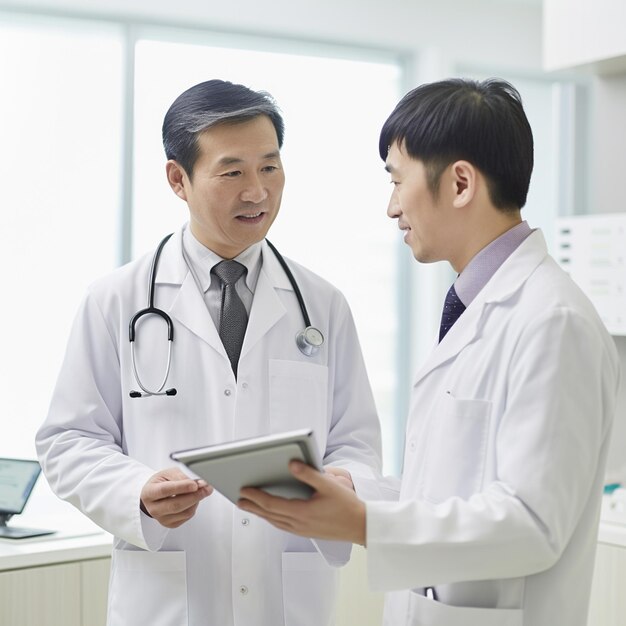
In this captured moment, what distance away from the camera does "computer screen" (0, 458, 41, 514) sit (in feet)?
8.21

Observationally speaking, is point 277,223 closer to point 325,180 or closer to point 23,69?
point 325,180

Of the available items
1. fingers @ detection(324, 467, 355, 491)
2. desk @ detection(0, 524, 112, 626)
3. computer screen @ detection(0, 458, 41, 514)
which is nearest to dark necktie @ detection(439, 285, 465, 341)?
fingers @ detection(324, 467, 355, 491)

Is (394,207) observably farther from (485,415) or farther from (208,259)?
(208,259)

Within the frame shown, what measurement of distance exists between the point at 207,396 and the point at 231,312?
0.18 meters

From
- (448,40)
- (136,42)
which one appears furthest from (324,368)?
(448,40)

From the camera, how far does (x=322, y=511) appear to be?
44.4 inches

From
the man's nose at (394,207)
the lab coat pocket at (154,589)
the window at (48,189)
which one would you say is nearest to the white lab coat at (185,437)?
the lab coat pocket at (154,589)

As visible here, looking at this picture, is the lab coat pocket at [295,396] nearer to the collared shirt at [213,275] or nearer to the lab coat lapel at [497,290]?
the collared shirt at [213,275]

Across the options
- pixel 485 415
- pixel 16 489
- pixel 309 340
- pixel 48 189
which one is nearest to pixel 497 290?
pixel 485 415

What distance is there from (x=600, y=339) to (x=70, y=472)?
96cm

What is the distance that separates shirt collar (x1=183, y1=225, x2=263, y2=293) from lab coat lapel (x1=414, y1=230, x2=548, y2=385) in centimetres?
56

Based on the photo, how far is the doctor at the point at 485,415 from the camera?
112 cm

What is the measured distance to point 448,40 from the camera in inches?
156

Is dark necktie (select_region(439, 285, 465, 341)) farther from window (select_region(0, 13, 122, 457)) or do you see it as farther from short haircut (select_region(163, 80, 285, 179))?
window (select_region(0, 13, 122, 457))
